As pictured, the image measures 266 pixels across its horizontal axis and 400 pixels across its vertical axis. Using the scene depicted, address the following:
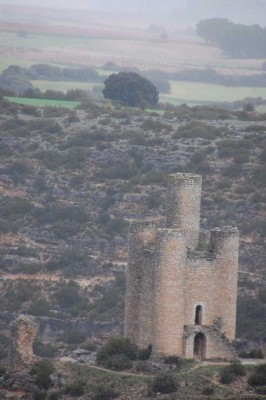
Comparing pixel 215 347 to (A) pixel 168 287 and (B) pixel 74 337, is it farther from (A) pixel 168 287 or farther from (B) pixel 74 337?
(B) pixel 74 337

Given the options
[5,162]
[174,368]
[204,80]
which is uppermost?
[204,80]

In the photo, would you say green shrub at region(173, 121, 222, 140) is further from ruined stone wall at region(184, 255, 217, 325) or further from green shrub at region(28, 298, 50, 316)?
ruined stone wall at region(184, 255, 217, 325)

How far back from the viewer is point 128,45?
355 ft

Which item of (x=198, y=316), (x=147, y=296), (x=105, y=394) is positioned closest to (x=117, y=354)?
(x=147, y=296)

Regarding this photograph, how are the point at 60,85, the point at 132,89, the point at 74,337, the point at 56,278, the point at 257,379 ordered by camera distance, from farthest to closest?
the point at 60,85
the point at 132,89
the point at 56,278
the point at 74,337
the point at 257,379

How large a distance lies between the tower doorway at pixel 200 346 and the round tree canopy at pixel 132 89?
165ft

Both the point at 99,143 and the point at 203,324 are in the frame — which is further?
the point at 99,143

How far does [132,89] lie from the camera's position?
101438 millimetres

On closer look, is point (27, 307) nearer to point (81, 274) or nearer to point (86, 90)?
point (81, 274)

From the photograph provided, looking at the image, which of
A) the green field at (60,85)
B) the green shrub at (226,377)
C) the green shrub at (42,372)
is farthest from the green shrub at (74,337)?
the green field at (60,85)

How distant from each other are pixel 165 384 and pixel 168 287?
3.45 metres

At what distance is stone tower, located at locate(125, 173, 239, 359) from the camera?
159 ft

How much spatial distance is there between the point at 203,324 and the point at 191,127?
129 feet

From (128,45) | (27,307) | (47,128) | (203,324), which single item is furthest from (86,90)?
(203,324)
